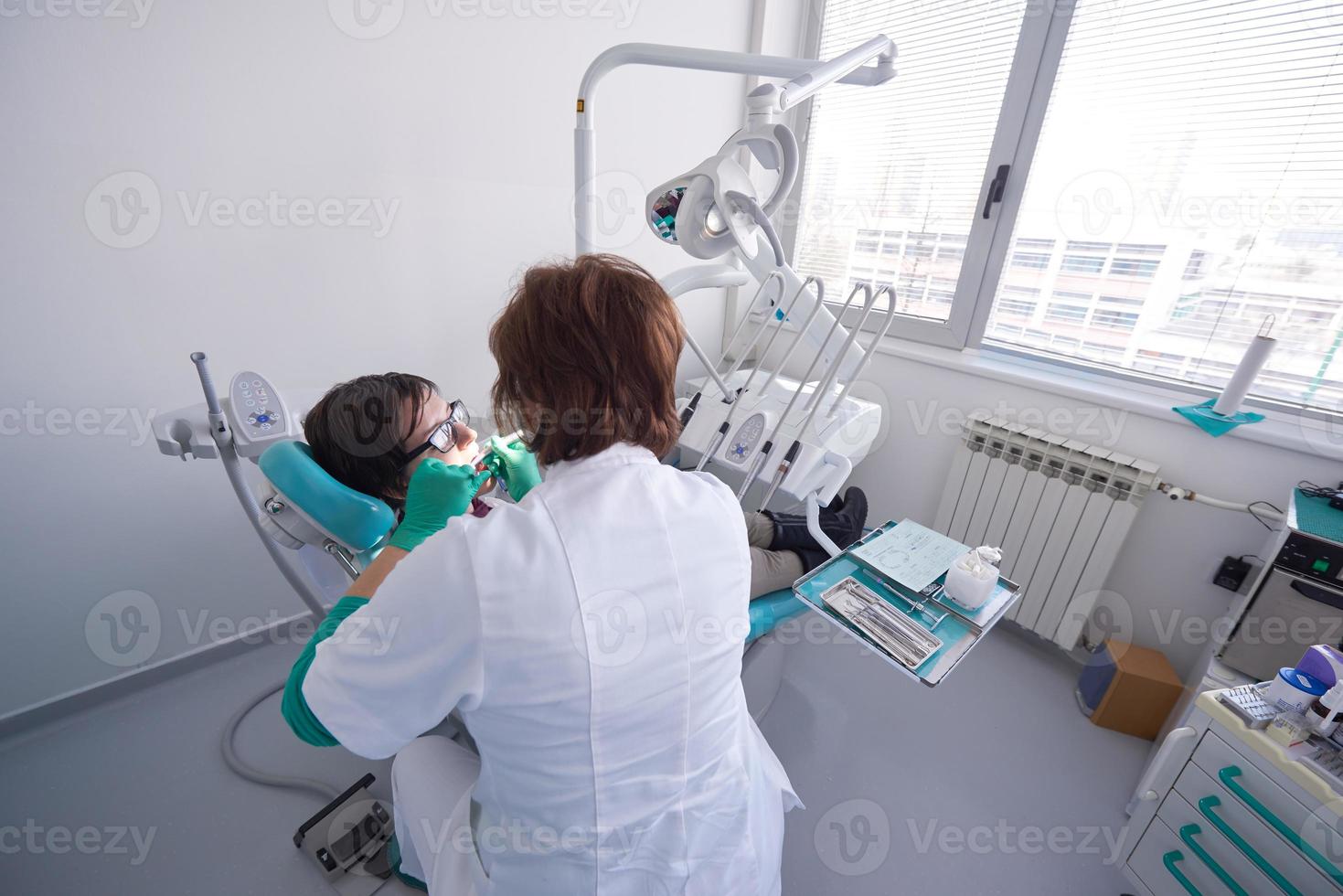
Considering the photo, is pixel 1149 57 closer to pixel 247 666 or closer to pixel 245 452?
pixel 245 452

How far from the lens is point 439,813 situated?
0.86 metres

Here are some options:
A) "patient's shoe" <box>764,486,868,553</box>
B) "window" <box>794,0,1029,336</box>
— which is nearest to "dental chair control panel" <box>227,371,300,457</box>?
"patient's shoe" <box>764,486,868,553</box>

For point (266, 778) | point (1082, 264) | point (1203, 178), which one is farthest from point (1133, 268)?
point (266, 778)

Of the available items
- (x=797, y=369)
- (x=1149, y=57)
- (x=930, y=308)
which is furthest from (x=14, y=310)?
(x=1149, y=57)

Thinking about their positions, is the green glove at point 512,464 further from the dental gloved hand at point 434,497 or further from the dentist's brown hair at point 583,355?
the dentist's brown hair at point 583,355

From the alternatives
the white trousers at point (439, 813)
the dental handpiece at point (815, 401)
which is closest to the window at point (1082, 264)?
the dental handpiece at point (815, 401)

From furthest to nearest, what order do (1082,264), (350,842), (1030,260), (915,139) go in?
(915,139) < (1030,260) < (1082,264) < (350,842)

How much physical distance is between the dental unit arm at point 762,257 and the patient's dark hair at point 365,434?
696 mm

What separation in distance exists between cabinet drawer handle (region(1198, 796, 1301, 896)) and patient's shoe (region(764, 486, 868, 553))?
0.86 meters

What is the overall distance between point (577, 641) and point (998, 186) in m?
2.19

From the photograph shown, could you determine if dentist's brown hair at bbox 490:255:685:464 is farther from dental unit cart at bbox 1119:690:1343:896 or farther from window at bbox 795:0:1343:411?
window at bbox 795:0:1343:411

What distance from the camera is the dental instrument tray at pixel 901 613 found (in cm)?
104

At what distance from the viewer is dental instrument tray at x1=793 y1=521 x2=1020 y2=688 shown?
3.40ft

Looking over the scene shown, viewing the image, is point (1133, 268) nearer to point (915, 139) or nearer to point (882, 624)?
point (915, 139)
